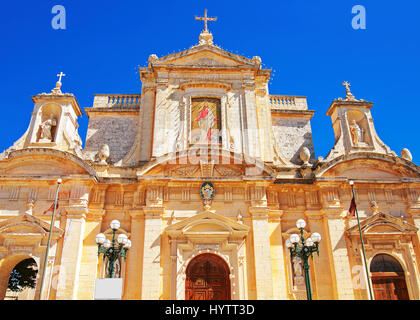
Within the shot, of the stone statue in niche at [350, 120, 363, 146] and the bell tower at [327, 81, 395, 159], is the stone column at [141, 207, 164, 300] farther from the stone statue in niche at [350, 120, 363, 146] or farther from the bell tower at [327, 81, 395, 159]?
the stone statue in niche at [350, 120, 363, 146]

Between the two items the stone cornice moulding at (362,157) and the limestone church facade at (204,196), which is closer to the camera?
the limestone church facade at (204,196)

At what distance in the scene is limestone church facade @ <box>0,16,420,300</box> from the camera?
15672mm

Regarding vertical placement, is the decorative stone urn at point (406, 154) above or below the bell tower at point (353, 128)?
below

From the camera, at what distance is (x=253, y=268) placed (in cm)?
1579

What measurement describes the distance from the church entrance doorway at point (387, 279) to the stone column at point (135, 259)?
32.8 feet

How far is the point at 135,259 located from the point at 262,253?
17.9 ft

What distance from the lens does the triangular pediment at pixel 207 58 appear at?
20.2 meters

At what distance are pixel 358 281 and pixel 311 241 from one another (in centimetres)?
536

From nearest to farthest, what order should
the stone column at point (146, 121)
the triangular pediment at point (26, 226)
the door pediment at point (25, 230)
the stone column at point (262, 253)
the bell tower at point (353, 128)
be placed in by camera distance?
the stone column at point (262, 253)
the door pediment at point (25, 230)
the triangular pediment at point (26, 226)
the stone column at point (146, 121)
the bell tower at point (353, 128)

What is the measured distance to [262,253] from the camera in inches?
625

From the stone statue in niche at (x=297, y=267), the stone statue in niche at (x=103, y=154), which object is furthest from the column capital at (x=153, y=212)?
the stone statue in niche at (x=297, y=267)

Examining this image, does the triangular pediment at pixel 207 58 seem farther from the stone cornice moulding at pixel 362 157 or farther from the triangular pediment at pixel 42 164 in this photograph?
the triangular pediment at pixel 42 164

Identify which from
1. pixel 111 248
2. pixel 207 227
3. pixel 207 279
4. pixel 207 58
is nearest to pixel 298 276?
pixel 207 279
